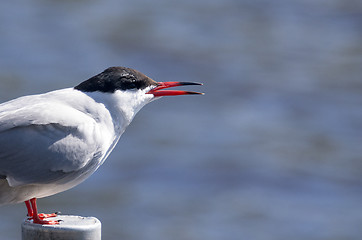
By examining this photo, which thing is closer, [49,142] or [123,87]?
[49,142]

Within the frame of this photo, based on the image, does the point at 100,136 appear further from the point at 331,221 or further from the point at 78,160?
the point at 331,221

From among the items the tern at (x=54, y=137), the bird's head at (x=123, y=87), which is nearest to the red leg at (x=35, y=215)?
the tern at (x=54, y=137)

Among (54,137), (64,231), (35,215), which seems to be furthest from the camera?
(54,137)

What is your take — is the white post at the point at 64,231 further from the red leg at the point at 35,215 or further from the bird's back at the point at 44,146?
the bird's back at the point at 44,146

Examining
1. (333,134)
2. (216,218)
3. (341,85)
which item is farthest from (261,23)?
(216,218)

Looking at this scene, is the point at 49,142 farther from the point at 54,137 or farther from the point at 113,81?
the point at 113,81

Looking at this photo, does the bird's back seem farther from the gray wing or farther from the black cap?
the black cap

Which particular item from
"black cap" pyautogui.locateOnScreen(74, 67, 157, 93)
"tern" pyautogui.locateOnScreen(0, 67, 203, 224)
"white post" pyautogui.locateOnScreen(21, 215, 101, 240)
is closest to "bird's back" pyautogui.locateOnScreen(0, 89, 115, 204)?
"tern" pyautogui.locateOnScreen(0, 67, 203, 224)

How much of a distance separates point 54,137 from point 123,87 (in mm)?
360

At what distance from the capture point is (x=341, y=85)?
11453mm

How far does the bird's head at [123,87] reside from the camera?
3.67m

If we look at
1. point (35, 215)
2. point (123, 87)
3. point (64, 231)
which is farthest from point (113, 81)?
point (64, 231)

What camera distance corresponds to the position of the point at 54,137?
3535 mm

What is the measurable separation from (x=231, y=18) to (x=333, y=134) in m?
3.19
